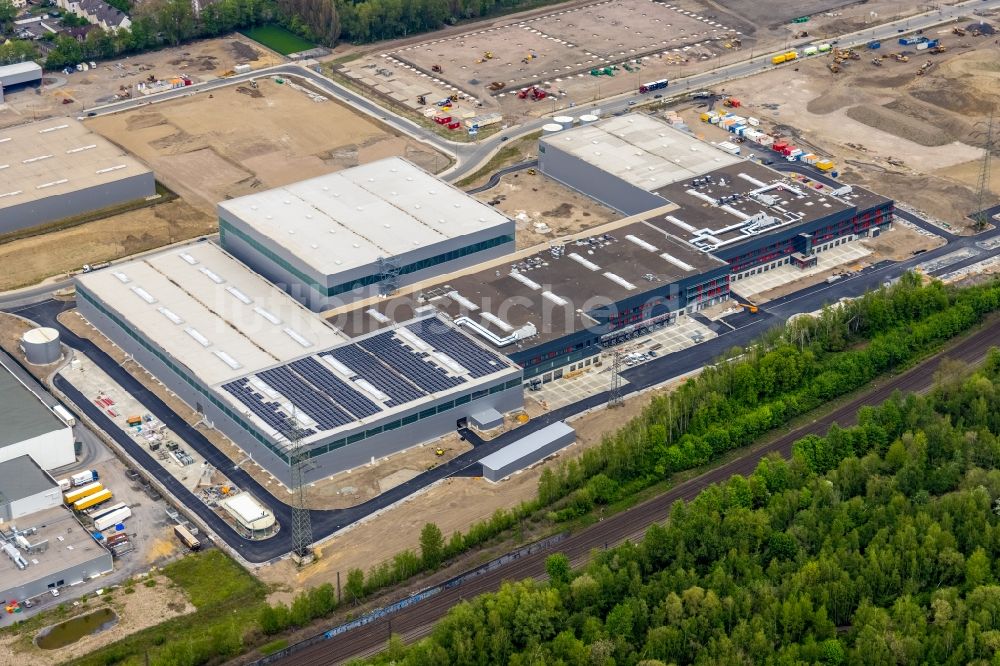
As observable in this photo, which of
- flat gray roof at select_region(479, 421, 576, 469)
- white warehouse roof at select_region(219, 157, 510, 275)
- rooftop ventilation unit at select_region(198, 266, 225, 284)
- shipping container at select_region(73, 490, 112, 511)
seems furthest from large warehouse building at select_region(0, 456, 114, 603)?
white warehouse roof at select_region(219, 157, 510, 275)

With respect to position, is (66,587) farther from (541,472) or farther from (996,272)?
(996,272)

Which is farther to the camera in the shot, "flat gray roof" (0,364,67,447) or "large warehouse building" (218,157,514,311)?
"large warehouse building" (218,157,514,311)

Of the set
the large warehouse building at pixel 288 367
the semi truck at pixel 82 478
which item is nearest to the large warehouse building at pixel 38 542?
the semi truck at pixel 82 478

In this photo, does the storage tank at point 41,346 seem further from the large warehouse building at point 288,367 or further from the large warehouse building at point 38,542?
the large warehouse building at point 38,542

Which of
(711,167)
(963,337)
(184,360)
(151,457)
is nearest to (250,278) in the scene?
(184,360)

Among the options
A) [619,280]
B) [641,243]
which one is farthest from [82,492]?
[641,243]

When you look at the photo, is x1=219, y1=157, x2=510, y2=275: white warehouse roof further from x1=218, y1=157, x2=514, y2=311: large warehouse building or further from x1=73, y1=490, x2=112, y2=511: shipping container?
x1=73, y1=490, x2=112, y2=511: shipping container
